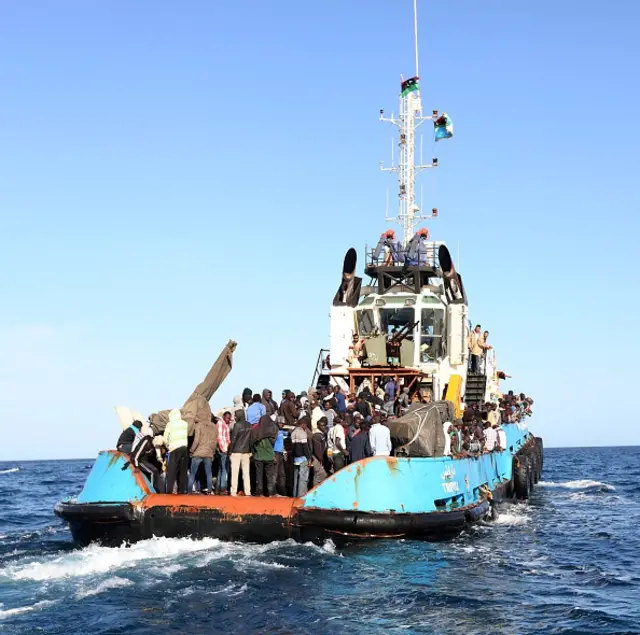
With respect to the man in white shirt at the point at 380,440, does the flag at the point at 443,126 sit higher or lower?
higher

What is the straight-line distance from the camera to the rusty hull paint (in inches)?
563

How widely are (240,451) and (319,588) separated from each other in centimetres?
412

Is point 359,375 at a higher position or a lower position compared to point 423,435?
higher

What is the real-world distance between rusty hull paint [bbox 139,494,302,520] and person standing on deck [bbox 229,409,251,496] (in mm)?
1033

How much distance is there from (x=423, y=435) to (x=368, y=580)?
3813 millimetres

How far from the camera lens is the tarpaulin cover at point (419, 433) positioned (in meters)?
Answer: 15.5

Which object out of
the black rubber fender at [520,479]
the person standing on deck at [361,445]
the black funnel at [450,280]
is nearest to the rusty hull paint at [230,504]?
the person standing on deck at [361,445]

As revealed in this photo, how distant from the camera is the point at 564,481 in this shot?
134ft

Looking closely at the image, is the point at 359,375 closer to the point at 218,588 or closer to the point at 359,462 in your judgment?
the point at 359,462

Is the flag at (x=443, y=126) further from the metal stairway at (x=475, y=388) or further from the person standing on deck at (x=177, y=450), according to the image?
the person standing on deck at (x=177, y=450)

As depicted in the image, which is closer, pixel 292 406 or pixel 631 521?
pixel 292 406

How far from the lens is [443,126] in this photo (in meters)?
29.0

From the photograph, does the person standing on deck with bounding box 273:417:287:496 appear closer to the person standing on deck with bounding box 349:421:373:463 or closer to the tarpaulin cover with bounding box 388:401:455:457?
the person standing on deck with bounding box 349:421:373:463

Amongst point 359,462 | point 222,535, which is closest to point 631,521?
point 359,462
